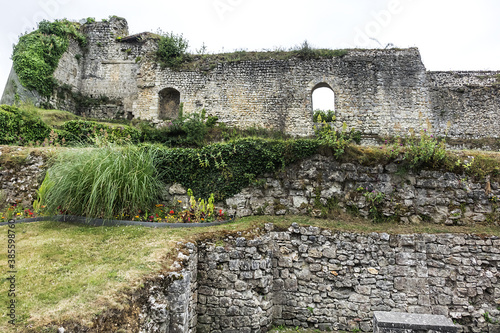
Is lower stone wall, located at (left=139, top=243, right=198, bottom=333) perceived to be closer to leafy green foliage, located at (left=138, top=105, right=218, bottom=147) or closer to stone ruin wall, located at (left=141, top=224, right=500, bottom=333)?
stone ruin wall, located at (left=141, top=224, right=500, bottom=333)

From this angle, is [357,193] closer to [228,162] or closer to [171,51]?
[228,162]

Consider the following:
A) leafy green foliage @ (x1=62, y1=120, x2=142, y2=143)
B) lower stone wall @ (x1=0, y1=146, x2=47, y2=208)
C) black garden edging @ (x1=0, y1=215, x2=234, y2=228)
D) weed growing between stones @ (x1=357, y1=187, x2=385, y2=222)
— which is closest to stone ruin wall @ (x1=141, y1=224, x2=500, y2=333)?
weed growing between stones @ (x1=357, y1=187, x2=385, y2=222)

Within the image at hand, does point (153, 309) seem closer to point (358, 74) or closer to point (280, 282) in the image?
point (280, 282)

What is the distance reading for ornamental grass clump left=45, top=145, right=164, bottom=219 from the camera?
6.36m

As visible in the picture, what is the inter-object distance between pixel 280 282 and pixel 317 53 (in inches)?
417

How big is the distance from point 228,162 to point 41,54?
40.7ft

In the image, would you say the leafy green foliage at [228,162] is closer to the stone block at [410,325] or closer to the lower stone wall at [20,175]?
the lower stone wall at [20,175]

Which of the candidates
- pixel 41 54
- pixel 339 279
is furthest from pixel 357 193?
pixel 41 54

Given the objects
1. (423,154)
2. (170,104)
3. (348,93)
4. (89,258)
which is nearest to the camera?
(89,258)

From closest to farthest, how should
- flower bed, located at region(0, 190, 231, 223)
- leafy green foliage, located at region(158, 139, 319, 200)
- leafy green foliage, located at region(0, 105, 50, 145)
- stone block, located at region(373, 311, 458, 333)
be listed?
stone block, located at region(373, 311, 458, 333) → flower bed, located at region(0, 190, 231, 223) → leafy green foliage, located at region(158, 139, 319, 200) → leafy green foliage, located at region(0, 105, 50, 145)

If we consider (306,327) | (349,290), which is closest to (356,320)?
(349,290)

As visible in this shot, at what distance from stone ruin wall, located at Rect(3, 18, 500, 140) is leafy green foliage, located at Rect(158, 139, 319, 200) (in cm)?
594

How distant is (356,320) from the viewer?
6297mm

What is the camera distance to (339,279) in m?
6.50
